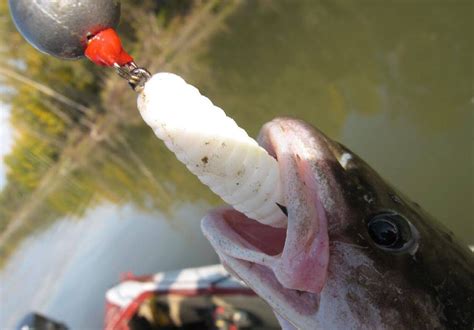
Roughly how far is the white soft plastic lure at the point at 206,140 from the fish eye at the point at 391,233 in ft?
1.38

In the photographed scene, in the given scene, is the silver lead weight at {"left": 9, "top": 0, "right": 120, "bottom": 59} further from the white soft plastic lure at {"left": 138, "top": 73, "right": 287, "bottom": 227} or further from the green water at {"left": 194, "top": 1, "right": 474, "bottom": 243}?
the green water at {"left": 194, "top": 1, "right": 474, "bottom": 243}

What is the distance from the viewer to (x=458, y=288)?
1.69 m

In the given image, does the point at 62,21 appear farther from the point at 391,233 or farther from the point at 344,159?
the point at 391,233

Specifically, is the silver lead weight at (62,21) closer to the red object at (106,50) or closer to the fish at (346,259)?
the red object at (106,50)

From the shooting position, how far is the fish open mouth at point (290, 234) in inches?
62.9

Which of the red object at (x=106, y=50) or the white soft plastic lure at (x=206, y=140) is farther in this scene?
the red object at (x=106, y=50)

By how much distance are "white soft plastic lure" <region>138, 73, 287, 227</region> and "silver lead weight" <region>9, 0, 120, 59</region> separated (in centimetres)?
43

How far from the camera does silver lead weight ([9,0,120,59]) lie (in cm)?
174

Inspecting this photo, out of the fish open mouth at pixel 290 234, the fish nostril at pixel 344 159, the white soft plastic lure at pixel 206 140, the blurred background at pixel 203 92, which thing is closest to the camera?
the white soft plastic lure at pixel 206 140

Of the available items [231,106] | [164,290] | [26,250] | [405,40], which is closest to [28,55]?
[26,250]

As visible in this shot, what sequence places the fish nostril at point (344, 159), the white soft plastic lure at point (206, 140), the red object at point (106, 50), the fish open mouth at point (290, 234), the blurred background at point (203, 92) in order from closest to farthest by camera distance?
the white soft plastic lure at point (206, 140) < the fish open mouth at point (290, 234) < the red object at point (106, 50) < the fish nostril at point (344, 159) < the blurred background at point (203, 92)

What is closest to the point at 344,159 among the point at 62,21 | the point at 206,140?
the point at 206,140

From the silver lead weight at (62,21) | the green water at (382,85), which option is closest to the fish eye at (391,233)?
the silver lead weight at (62,21)

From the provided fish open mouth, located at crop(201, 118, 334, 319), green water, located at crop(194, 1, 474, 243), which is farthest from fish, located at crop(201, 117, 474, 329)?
green water, located at crop(194, 1, 474, 243)
